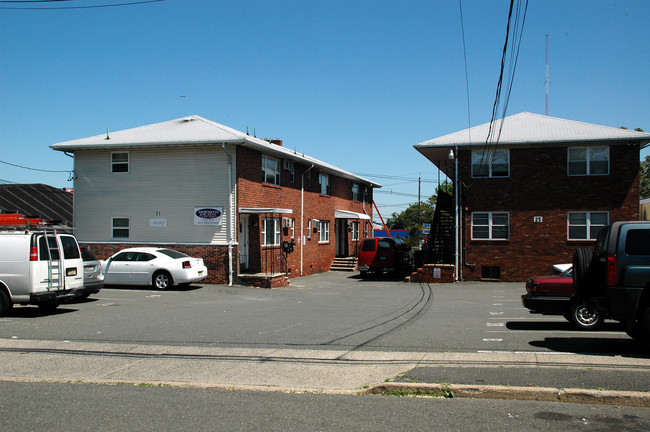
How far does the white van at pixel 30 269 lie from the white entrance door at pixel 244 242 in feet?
32.6

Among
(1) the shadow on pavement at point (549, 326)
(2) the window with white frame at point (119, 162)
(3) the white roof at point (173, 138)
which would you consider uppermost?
(3) the white roof at point (173, 138)

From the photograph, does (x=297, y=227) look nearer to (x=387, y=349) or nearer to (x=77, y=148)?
(x=77, y=148)

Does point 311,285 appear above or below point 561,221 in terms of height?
below

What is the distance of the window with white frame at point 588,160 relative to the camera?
82.5 ft

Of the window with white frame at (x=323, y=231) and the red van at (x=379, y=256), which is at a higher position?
the window with white frame at (x=323, y=231)

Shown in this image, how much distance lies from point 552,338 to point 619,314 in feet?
7.29

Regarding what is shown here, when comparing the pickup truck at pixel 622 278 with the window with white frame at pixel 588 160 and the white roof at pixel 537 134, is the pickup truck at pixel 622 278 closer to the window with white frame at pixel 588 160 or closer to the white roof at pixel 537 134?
the white roof at pixel 537 134

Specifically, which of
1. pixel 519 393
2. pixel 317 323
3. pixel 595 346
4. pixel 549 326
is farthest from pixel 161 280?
pixel 519 393

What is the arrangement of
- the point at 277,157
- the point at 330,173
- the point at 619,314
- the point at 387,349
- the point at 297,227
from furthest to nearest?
1. the point at 330,173
2. the point at 297,227
3. the point at 277,157
4. the point at 387,349
5. the point at 619,314

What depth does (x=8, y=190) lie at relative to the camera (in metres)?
35.9

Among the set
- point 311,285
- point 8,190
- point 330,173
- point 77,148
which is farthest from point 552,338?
point 8,190

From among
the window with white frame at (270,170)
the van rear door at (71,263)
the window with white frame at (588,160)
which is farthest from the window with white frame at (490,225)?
the van rear door at (71,263)

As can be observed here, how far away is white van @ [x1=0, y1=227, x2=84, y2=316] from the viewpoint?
13461 mm

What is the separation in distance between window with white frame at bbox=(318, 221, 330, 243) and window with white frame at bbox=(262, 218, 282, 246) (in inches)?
245
